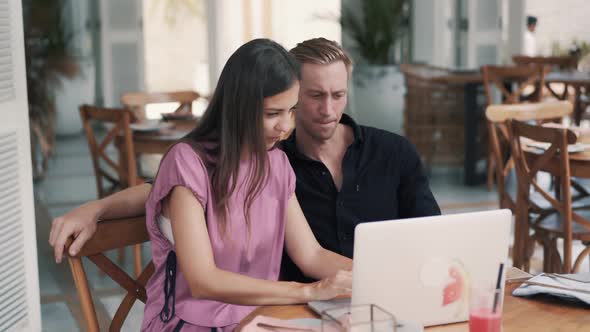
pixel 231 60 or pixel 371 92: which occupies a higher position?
pixel 231 60

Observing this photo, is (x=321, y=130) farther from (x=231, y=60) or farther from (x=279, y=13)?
(x=279, y=13)

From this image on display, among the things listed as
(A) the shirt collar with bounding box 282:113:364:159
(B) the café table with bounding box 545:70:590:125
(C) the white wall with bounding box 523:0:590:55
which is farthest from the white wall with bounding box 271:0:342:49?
(C) the white wall with bounding box 523:0:590:55

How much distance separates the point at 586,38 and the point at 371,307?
9.60 meters

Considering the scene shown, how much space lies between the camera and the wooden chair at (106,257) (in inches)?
71.3

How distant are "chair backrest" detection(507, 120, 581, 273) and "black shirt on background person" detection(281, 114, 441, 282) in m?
1.12

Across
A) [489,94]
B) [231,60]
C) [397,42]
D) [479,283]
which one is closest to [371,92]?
[397,42]

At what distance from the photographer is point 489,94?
20.7ft

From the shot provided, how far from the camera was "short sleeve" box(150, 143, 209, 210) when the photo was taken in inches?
71.7

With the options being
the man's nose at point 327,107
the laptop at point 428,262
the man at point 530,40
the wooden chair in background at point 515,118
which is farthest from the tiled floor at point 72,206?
the laptop at point 428,262

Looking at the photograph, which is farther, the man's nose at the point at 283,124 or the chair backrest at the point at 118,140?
the chair backrest at the point at 118,140

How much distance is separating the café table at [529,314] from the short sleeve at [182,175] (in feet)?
0.96

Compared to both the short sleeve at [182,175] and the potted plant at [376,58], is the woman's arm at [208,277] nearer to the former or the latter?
the short sleeve at [182,175]

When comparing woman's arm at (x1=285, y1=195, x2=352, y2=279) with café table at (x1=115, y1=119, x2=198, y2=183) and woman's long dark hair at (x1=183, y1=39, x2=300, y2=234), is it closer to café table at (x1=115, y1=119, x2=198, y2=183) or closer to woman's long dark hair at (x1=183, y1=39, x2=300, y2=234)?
woman's long dark hair at (x1=183, y1=39, x2=300, y2=234)

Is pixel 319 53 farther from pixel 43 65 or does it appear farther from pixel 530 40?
pixel 530 40
